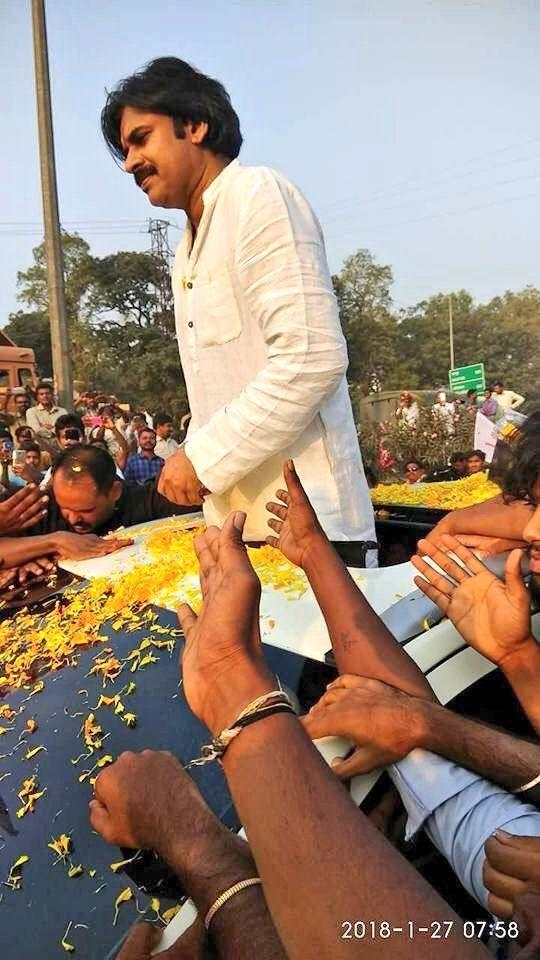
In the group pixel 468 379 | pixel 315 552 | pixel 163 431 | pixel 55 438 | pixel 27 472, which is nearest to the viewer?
pixel 315 552

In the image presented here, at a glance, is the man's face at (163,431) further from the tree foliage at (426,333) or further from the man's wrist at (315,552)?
the tree foliage at (426,333)

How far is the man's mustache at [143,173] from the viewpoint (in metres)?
1.84

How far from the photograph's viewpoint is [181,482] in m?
1.93

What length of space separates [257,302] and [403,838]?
1.27 meters

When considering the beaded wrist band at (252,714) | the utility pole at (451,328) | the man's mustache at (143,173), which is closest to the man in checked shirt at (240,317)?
the man's mustache at (143,173)

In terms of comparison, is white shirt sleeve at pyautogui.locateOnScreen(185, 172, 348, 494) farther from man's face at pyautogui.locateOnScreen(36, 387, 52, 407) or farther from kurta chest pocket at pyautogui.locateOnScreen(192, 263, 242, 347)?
man's face at pyautogui.locateOnScreen(36, 387, 52, 407)

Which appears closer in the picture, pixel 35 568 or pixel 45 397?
pixel 35 568

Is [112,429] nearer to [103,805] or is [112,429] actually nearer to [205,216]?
[205,216]

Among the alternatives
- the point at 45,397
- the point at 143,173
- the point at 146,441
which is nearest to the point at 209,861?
the point at 143,173

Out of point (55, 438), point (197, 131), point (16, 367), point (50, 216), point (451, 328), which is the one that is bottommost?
point (55, 438)

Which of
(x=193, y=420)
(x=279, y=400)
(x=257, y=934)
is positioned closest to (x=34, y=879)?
(x=257, y=934)

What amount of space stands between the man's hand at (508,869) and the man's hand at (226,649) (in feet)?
1.76

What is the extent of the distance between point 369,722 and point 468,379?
16.7 meters

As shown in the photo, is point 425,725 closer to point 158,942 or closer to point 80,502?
point 158,942
